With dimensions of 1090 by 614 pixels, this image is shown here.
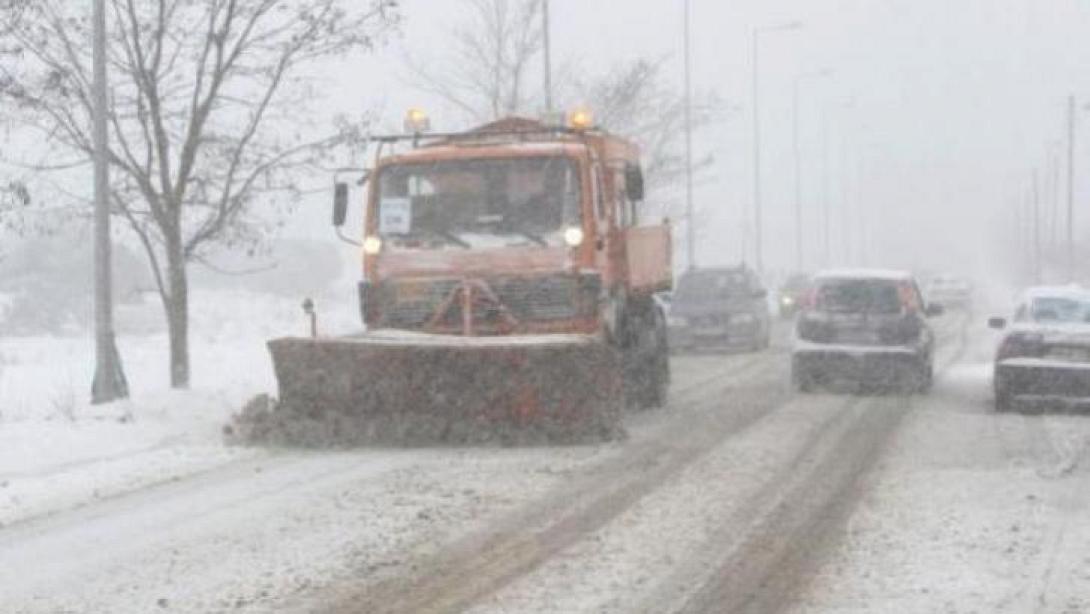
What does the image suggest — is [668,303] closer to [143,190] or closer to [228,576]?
[143,190]

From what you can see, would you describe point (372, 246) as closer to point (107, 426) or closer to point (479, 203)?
point (479, 203)

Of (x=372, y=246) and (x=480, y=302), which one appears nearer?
(x=480, y=302)

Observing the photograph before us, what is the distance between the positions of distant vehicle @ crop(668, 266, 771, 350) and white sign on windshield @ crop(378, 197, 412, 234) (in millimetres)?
16275

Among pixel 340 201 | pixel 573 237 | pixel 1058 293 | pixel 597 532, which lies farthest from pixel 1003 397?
pixel 597 532

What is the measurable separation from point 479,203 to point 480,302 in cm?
102

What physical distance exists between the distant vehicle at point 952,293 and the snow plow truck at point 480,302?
42951 mm

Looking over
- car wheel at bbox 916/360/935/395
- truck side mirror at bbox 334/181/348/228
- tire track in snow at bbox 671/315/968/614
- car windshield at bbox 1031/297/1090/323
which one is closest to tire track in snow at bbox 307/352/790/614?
tire track in snow at bbox 671/315/968/614

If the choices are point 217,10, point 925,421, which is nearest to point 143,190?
point 217,10

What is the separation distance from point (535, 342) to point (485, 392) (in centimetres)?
62

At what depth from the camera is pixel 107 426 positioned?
50.7ft

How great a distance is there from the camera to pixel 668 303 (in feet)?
107

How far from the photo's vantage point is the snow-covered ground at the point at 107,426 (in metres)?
12.5

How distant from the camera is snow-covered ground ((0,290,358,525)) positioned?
12484mm

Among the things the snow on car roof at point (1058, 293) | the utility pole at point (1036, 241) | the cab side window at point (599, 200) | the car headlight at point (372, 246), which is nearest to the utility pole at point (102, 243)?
the car headlight at point (372, 246)
